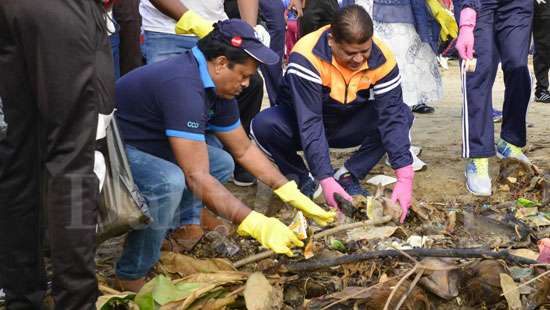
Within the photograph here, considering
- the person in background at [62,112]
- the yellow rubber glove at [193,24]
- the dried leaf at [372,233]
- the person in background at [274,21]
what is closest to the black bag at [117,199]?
the person in background at [62,112]

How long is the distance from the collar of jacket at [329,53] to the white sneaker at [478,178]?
92cm

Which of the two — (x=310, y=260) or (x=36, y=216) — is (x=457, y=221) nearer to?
(x=310, y=260)

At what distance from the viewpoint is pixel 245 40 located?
288 cm

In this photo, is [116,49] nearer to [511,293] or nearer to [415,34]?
[415,34]

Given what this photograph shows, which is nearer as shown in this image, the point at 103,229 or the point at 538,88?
the point at 103,229

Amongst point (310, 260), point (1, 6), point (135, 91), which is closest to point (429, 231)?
point (310, 260)

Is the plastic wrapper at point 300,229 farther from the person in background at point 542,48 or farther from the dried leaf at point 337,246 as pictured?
the person in background at point 542,48

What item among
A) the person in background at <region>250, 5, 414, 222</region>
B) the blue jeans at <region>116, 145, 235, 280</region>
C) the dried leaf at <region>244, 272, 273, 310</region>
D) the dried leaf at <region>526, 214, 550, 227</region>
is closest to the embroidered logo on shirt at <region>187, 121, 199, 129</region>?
the blue jeans at <region>116, 145, 235, 280</region>

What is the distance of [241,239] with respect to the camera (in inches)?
137

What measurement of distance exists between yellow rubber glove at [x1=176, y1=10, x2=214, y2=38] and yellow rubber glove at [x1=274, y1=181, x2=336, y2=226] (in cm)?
89

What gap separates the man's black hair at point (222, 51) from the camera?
9.46 ft

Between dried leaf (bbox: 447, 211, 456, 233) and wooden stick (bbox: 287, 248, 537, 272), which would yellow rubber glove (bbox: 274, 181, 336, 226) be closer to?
wooden stick (bbox: 287, 248, 537, 272)

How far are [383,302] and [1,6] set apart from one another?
1436 mm

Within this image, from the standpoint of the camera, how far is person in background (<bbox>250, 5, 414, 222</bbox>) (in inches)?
141
